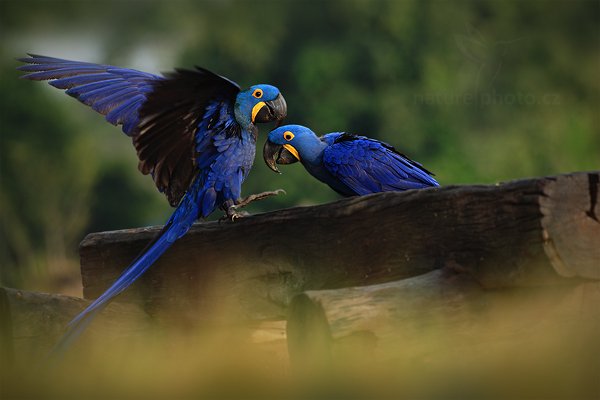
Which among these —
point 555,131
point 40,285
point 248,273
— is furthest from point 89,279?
point 555,131

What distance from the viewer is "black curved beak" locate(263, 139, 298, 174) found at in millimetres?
4336

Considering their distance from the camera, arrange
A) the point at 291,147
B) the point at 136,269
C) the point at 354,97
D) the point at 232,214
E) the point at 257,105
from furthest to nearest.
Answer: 1. the point at 354,97
2. the point at 291,147
3. the point at 257,105
4. the point at 232,214
5. the point at 136,269

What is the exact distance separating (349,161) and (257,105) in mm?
690

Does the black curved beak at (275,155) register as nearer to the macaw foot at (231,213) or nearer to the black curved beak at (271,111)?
the black curved beak at (271,111)

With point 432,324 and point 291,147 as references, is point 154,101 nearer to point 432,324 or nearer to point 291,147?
point 291,147

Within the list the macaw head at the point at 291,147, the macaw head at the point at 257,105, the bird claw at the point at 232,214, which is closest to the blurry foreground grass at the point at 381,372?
the bird claw at the point at 232,214

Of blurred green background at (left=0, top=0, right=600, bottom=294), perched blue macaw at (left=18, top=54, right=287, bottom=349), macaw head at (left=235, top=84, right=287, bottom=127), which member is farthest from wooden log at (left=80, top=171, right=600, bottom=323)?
blurred green background at (left=0, top=0, right=600, bottom=294)

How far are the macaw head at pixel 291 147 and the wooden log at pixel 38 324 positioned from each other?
1.45m

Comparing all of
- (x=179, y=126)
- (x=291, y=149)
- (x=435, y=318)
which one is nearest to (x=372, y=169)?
(x=291, y=149)

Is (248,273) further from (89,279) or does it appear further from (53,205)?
(53,205)

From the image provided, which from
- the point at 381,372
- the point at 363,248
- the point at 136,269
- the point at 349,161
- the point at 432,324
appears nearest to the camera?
the point at 381,372

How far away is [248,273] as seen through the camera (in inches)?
120

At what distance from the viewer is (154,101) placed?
10.6 ft

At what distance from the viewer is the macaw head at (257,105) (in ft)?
12.0
